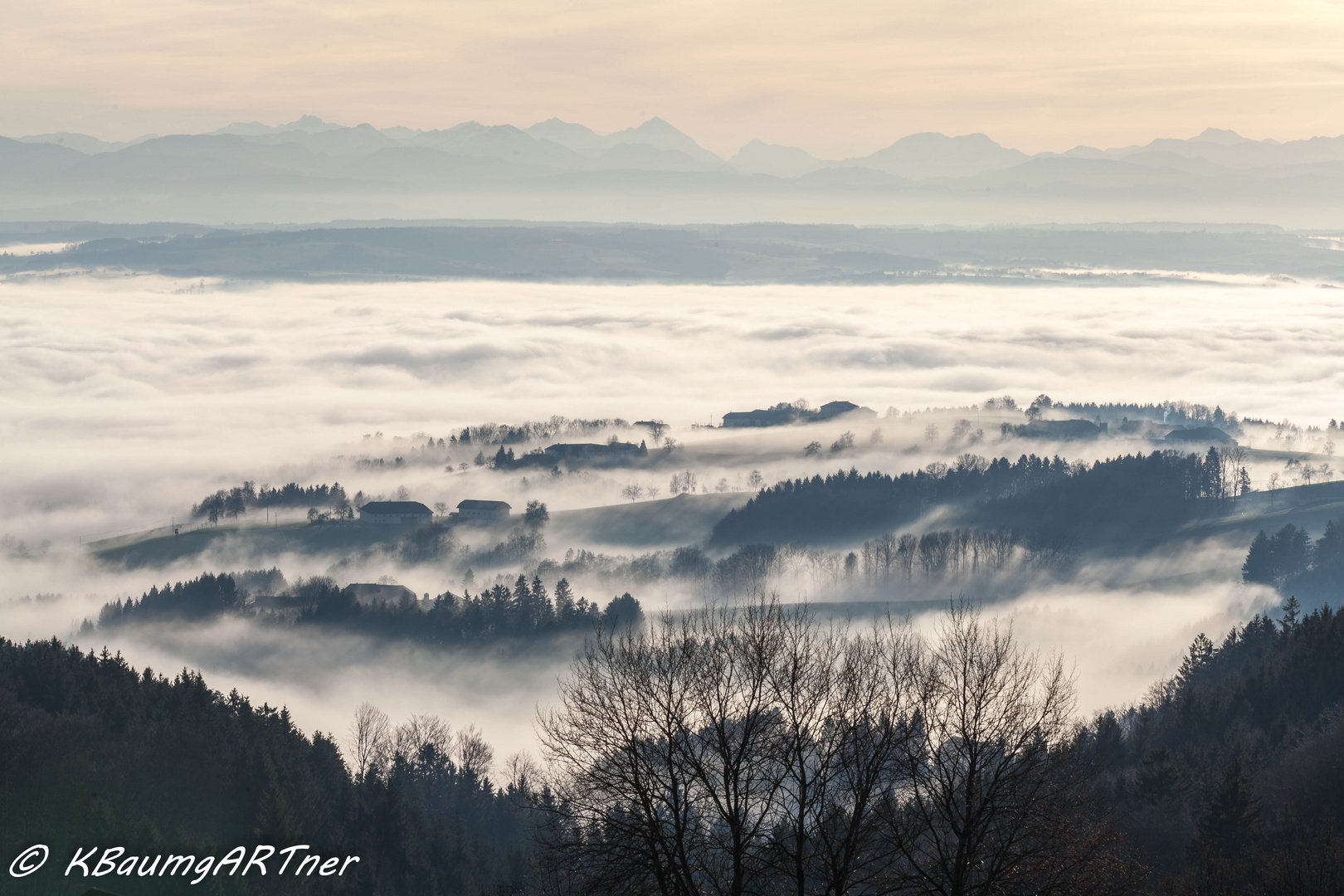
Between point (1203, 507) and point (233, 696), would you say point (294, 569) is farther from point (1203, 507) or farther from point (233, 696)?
point (1203, 507)

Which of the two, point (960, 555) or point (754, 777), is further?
point (960, 555)

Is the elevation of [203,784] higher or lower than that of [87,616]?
higher

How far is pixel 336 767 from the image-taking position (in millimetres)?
89688

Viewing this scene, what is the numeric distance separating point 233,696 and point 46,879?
160ft

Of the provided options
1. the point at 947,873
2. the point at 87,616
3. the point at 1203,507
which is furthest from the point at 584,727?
the point at 1203,507

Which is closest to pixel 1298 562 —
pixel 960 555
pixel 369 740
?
pixel 960 555

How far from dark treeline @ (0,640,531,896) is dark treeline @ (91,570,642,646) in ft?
150

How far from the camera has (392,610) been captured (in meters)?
155

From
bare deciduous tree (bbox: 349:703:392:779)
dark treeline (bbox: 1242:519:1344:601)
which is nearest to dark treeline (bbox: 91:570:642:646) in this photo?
bare deciduous tree (bbox: 349:703:392:779)

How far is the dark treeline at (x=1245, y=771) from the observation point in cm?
3559

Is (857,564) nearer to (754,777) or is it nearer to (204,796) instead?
(204,796)

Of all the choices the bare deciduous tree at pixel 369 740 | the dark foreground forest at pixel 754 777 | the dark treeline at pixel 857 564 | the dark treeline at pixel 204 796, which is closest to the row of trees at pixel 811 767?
the dark foreground forest at pixel 754 777

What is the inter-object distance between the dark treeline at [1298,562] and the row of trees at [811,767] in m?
140

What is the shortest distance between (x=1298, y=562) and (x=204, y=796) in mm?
136594
